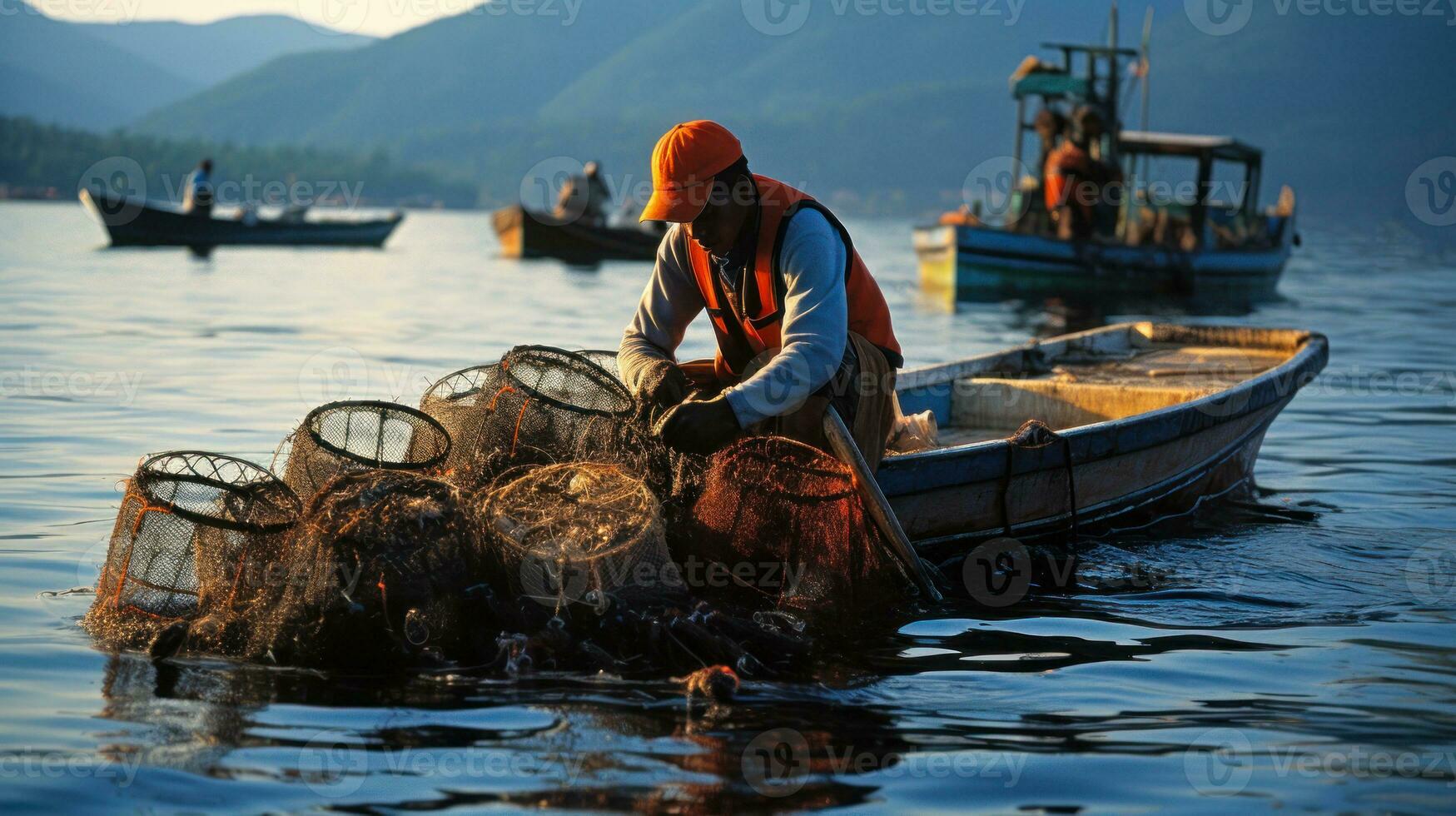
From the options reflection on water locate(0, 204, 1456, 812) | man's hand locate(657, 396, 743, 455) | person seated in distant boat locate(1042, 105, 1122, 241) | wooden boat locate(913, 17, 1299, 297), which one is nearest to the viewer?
reflection on water locate(0, 204, 1456, 812)

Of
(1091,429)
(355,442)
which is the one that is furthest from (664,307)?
(1091,429)

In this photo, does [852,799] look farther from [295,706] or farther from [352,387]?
[352,387]

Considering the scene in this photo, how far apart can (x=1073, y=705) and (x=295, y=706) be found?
259 cm

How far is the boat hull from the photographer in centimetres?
2459

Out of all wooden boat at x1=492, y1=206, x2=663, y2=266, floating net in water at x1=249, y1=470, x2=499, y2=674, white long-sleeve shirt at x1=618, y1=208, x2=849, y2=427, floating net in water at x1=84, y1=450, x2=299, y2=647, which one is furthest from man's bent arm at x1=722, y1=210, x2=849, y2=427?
wooden boat at x1=492, y1=206, x2=663, y2=266

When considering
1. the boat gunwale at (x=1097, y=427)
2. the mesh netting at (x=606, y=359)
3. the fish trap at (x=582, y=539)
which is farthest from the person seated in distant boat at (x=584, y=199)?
the fish trap at (x=582, y=539)

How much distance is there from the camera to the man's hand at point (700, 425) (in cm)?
533

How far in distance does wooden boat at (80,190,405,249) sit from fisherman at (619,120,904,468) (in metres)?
28.9

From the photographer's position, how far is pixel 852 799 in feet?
13.6

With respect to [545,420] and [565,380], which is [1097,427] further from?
[545,420]

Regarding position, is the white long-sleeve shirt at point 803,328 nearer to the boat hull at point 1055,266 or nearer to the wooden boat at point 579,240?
the boat hull at point 1055,266

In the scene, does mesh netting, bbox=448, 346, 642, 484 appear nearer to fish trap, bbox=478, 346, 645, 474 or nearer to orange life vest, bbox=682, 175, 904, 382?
fish trap, bbox=478, 346, 645, 474

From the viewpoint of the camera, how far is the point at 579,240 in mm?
34375

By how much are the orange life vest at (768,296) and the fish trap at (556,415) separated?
489mm
